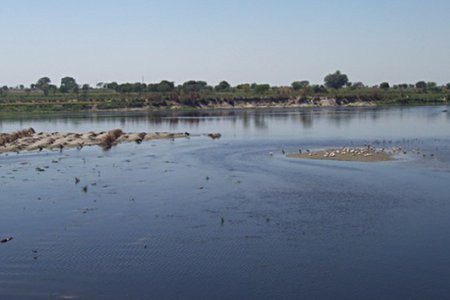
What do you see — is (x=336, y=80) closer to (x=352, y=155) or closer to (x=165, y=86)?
(x=165, y=86)

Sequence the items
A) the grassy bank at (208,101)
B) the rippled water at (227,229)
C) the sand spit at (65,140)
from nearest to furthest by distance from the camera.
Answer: the rippled water at (227,229) → the sand spit at (65,140) → the grassy bank at (208,101)

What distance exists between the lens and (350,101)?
136 metres

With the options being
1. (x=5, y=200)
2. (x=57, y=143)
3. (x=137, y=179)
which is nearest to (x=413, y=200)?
(x=137, y=179)

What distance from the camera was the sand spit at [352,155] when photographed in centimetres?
3947

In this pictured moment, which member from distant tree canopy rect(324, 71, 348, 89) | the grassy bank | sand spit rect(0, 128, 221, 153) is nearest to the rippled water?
sand spit rect(0, 128, 221, 153)

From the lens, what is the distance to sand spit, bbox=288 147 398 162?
39.5 m

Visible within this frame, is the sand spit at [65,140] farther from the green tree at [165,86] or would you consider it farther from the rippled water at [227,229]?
the green tree at [165,86]

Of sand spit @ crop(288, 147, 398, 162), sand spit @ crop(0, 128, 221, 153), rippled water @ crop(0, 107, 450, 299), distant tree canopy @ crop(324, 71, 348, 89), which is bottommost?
rippled water @ crop(0, 107, 450, 299)

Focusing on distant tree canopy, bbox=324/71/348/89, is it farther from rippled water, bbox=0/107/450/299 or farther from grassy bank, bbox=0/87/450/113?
rippled water, bbox=0/107/450/299

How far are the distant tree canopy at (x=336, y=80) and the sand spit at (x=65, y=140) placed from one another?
142 metres

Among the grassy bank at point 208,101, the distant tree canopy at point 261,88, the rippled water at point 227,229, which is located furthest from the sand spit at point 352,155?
the distant tree canopy at point 261,88

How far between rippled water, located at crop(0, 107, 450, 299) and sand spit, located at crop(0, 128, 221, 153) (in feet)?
32.0

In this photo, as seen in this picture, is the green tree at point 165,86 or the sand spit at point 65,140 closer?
the sand spit at point 65,140

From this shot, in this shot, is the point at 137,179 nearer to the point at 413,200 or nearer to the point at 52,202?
the point at 52,202
